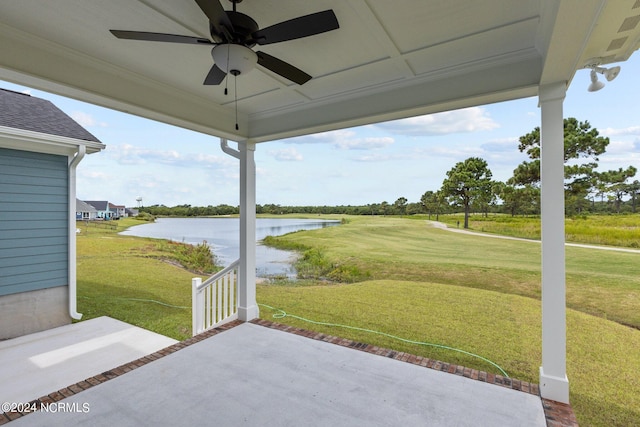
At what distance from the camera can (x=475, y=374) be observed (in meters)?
2.57

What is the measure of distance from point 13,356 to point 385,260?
5.18 m

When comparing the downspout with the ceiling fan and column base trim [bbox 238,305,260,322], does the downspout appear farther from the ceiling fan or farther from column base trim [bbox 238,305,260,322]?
the ceiling fan

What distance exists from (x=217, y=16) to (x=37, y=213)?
14.7 feet

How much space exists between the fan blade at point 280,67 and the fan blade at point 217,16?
20cm

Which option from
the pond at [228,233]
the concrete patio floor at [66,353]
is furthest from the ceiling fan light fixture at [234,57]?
the pond at [228,233]

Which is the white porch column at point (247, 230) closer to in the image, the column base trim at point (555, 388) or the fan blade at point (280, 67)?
the fan blade at point (280, 67)

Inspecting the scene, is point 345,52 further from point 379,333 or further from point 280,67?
point 379,333

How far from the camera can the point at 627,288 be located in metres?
3.16

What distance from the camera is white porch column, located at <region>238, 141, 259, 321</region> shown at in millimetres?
3916

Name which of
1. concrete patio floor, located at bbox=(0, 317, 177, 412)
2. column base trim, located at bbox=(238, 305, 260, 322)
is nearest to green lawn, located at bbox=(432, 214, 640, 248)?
column base trim, located at bbox=(238, 305, 260, 322)

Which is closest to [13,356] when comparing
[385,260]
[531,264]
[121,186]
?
[121,186]

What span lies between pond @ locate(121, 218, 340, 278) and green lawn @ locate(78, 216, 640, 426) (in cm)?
25

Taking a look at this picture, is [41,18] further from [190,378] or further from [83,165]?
[83,165]

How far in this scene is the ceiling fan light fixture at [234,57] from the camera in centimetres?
151
